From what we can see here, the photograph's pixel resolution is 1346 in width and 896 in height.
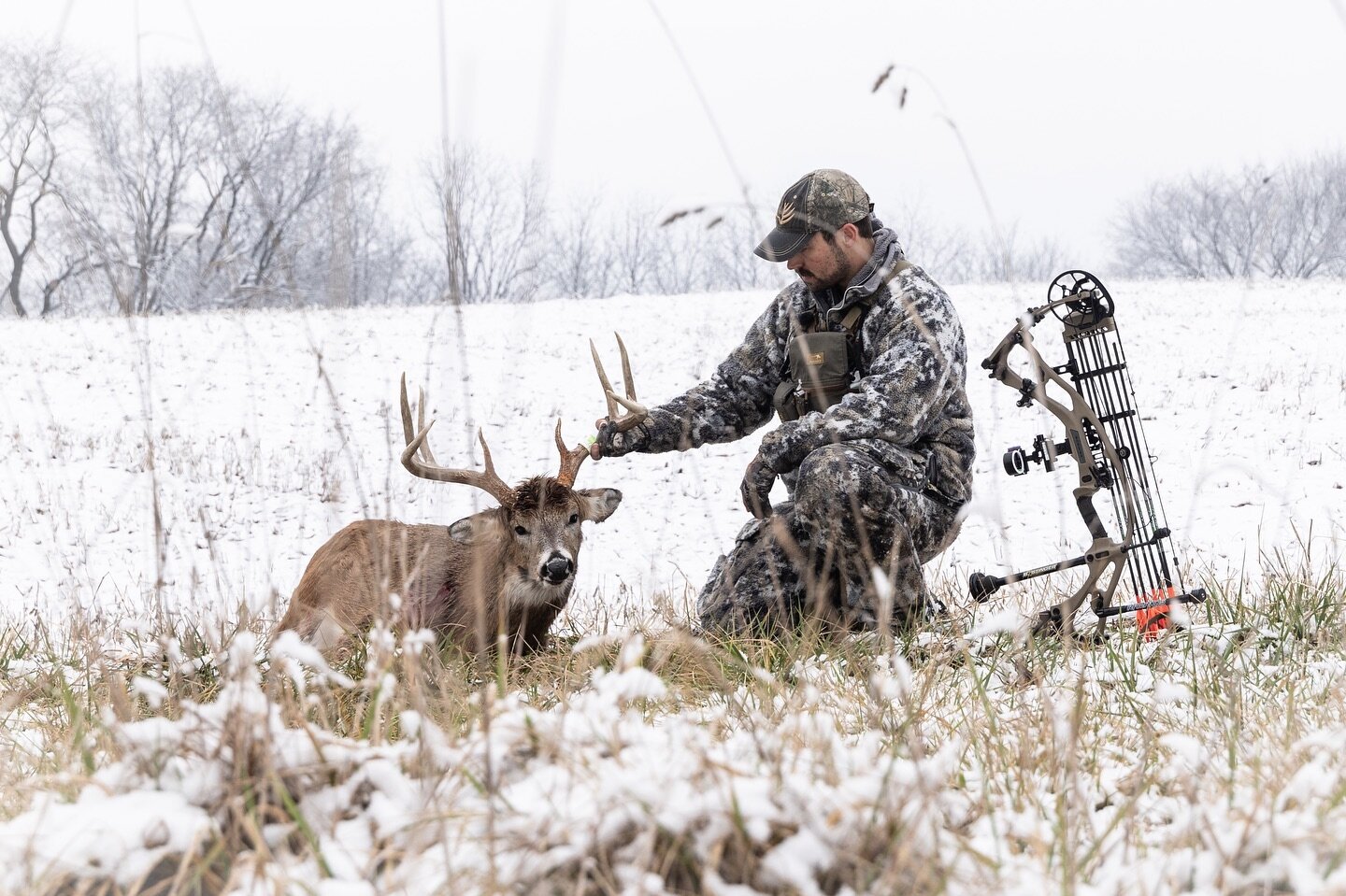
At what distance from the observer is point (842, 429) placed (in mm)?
5012

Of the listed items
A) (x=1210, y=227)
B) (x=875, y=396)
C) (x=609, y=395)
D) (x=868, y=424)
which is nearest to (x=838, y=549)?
(x=868, y=424)

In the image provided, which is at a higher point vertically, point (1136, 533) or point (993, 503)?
point (993, 503)

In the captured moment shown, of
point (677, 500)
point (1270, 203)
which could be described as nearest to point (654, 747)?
point (1270, 203)

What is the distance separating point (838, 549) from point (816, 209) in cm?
155

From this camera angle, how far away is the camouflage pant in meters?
5.01

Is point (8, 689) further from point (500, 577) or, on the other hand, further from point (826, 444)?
point (826, 444)

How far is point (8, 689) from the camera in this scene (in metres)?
4.18

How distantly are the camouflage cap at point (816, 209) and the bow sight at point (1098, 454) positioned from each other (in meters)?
1.05

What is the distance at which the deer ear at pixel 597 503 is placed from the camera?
5855mm

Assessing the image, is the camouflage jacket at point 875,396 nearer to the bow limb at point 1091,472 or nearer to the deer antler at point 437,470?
the bow limb at point 1091,472

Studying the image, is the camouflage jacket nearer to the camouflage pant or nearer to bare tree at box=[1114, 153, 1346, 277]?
the camouflage pant

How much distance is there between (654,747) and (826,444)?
3.03 metres

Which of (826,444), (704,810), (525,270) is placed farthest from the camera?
(826,444)

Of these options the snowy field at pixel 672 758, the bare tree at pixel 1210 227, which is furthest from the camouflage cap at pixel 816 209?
the bare tree at pixel 1210 227
